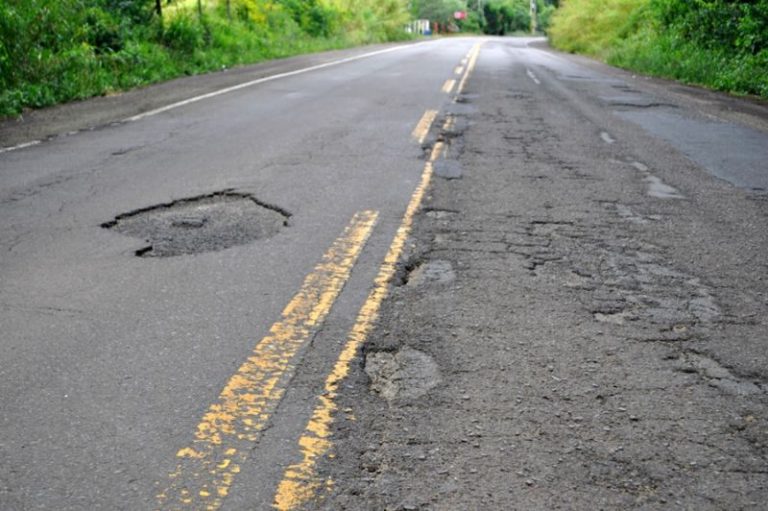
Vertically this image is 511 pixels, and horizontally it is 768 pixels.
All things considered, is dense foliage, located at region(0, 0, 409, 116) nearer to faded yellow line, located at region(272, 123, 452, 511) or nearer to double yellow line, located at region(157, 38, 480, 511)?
double yellow line, located at region(157, 38, 480, 511)

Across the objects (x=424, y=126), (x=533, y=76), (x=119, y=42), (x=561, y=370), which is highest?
(x=119, y=42)

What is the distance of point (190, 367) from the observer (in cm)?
Answer: 284

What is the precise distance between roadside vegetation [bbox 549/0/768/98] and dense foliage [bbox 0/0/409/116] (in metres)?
11.0

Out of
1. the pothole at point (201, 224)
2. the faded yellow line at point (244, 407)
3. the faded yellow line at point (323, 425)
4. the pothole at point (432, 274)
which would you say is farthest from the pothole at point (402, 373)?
the pothole at point (201, 224)

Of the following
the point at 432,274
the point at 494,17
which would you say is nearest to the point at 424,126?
the point at 432,274

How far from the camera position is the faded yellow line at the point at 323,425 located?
210cm

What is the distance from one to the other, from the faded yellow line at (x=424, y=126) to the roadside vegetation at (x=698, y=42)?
7.33 metres

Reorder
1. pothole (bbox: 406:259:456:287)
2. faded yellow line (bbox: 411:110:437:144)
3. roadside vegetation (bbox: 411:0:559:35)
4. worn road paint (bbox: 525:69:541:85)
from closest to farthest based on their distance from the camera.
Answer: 1. pothole (bbox: 406:259:456:287)
2. faded yellow line (bbox: 411:110:437:144)
3. worn road paint (bbox: 525:69:541:85)
4. roadside vegetation (bbox: 411:0:559:35)

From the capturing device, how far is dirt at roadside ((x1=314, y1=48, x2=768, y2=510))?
7.15ft

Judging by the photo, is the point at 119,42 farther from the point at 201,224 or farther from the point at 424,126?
the point at 201,224

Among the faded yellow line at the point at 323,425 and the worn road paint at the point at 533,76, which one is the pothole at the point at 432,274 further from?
the worn road paint at the point at 533,76

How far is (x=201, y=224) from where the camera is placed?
15.5ft

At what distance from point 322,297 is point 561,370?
123 centimetres

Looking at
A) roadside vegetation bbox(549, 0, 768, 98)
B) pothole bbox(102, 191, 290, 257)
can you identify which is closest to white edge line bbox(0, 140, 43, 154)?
pothole bbox(102, 191, 290, 257)
